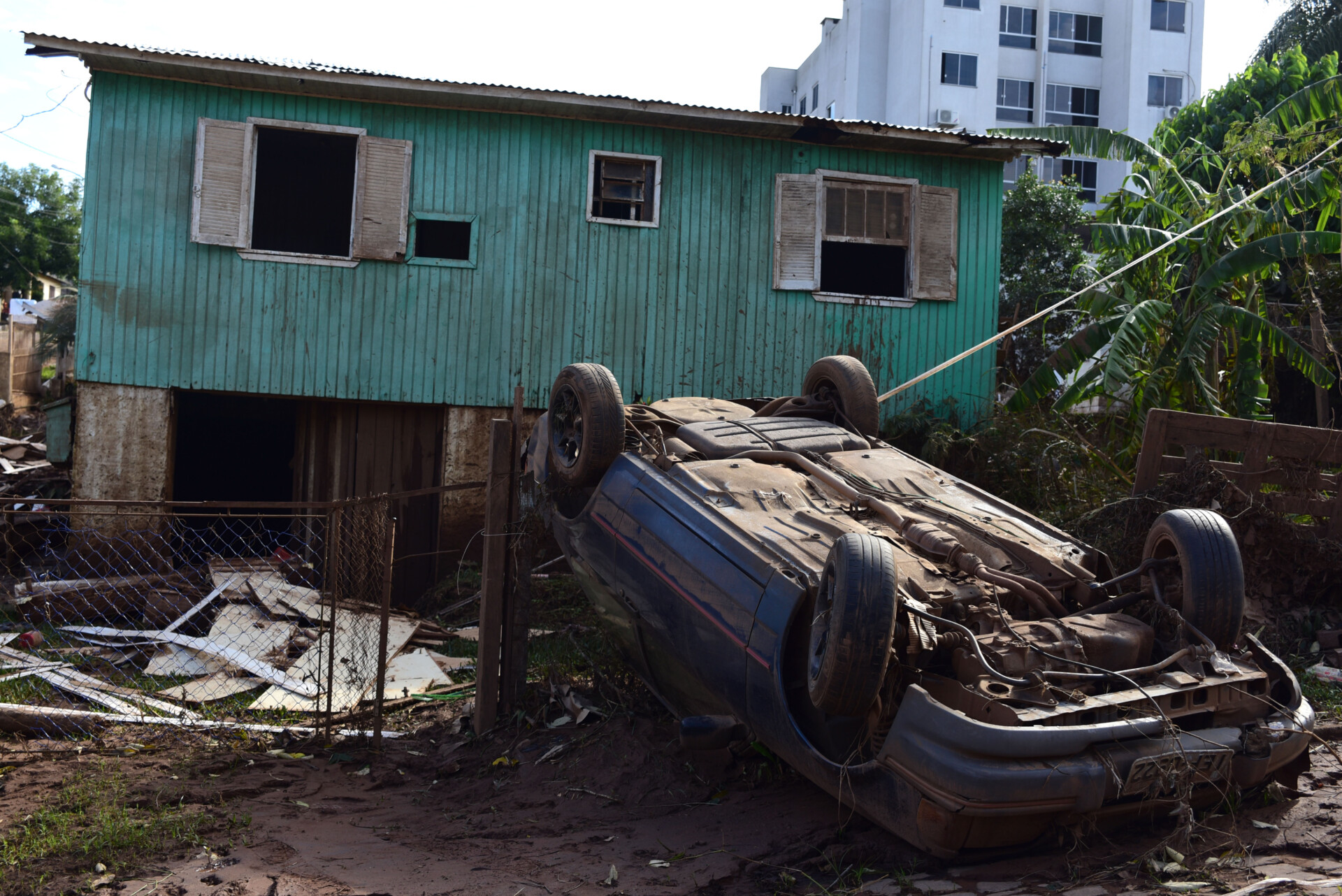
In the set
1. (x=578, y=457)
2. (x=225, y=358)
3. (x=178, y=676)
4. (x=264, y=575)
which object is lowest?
(x=178, y=676)

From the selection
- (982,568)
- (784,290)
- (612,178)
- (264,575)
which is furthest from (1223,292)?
(264,575)

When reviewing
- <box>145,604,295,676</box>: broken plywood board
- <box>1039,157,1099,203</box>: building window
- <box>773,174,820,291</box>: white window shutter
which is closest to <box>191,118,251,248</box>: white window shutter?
<box>145,604,295,676</box>: broken plywood board

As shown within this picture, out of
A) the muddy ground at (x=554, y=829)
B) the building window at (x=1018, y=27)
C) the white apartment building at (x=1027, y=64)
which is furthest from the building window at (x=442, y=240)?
the building window at (x=1018, y=27)

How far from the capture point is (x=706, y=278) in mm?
11445

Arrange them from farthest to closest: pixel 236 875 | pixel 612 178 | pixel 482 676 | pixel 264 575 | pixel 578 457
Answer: pixel 612 178, pixel 264 575, pixel 482 676, pixel 578 457, pixel 236 875

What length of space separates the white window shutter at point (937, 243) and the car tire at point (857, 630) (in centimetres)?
870

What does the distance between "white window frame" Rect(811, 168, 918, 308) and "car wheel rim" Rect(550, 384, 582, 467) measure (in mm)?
6271

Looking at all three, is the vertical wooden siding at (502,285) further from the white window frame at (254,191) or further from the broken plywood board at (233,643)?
the broken plywood board at (233,643)

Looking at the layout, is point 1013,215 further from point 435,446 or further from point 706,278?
point 435,446

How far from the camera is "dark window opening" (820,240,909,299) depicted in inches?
535

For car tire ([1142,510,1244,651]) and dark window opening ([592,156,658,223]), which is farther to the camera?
dark window opening ([592,156,658,223])

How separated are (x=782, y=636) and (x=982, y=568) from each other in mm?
1079

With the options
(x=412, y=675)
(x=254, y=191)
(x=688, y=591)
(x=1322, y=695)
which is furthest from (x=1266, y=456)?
(x=254, y=191)

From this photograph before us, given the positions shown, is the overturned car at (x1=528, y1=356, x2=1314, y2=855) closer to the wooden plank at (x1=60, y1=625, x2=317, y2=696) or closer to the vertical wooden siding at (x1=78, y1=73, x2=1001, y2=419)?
the wooden plank at (x1=60, y1=625, x2=317, y2=696)
